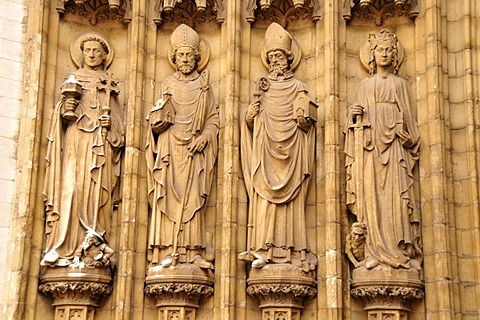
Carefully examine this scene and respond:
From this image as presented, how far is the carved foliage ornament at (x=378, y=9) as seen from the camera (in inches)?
400

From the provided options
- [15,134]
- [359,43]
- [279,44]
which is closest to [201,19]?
[279,44]

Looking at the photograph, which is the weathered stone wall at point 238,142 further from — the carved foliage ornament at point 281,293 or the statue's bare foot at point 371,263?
the statue's bare foot at point 371,263

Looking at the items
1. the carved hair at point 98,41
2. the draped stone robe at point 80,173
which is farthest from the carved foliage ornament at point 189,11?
the draped stone robe at point 80,173

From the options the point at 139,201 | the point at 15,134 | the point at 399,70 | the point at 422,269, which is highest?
the point at 399,70

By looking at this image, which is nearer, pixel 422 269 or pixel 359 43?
pixel 422 269

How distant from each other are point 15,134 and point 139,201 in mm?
1674

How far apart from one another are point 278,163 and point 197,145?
3.17ft

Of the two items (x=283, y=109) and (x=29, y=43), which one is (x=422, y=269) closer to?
(x=283, y=109)

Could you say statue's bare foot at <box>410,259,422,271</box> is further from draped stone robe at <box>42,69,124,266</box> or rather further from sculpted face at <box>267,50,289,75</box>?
→ draped stone robe at <box>42,69,124,266</box>

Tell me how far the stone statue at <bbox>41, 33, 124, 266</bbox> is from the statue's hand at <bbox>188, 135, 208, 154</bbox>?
2.87 feet

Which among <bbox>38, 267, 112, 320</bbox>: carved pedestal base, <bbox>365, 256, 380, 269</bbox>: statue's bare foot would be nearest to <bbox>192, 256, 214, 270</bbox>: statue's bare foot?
<bbox>38, 267, 112, 320</bbox>: carved pedestal base

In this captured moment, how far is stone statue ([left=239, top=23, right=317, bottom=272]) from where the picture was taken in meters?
9.47

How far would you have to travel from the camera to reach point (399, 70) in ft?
33.2

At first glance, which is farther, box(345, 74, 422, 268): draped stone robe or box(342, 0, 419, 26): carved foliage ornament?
box(342, 0, 419, 26): carved foliage ornament
